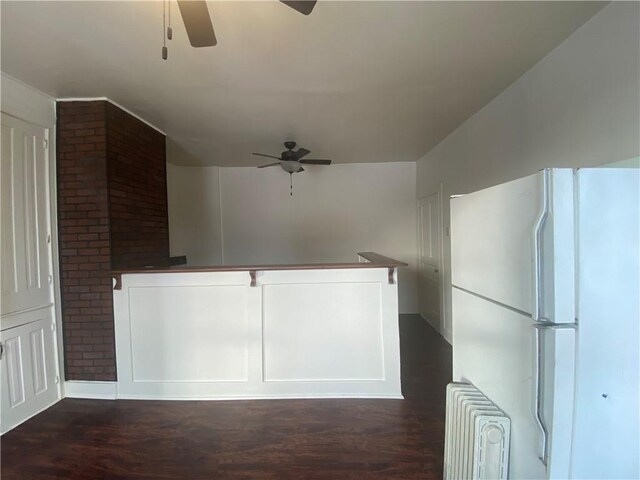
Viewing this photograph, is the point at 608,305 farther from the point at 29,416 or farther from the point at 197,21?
the point at 29,416

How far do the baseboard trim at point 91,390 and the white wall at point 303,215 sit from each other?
2776 mm

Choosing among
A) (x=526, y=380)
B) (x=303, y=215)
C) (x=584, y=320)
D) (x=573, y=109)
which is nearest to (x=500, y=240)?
(x=584, y=320)

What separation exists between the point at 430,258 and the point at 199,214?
4.05 meters

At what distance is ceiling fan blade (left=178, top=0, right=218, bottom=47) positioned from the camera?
126 centimetres

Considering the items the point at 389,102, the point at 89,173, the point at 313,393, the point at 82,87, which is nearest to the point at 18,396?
the point at 89,173

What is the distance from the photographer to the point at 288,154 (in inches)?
150

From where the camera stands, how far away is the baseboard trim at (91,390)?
2.68 m

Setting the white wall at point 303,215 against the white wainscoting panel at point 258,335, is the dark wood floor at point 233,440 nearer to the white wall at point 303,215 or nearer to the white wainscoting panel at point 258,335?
the white wainscoting panel at point 258,335

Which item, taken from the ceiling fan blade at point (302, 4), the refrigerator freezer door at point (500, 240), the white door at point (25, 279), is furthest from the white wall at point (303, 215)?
the ceiling fan blade at point (302, 4)

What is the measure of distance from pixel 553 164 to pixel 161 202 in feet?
12.4

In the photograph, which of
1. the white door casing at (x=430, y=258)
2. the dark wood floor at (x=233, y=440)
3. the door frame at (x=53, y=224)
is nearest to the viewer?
the dark wood floor at (x=233, y=440)

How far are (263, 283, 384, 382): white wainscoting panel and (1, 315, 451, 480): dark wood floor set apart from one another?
25 centimetres

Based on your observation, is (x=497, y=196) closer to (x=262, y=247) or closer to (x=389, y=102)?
(x=389, y=102)

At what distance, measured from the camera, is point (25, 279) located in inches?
95.0
